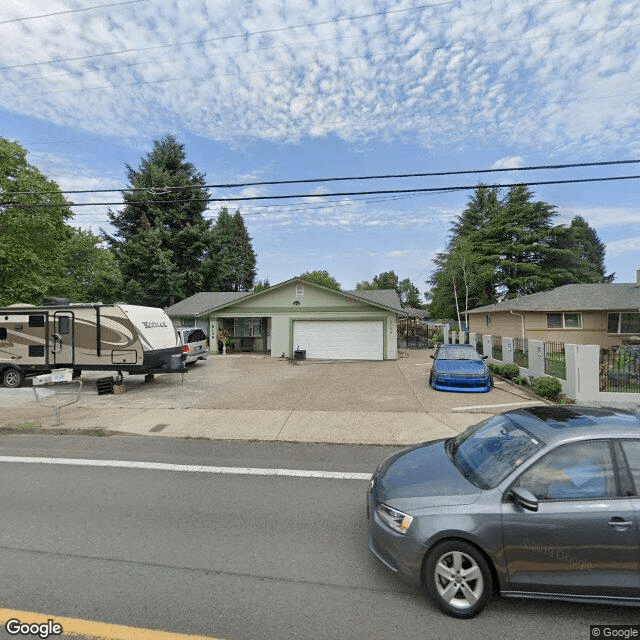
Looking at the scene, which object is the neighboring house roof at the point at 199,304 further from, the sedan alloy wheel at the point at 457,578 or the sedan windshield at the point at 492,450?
the sedan alloy wheel at the point at 457,578

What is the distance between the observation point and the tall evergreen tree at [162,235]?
33.7 metres

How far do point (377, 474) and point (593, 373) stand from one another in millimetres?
8407

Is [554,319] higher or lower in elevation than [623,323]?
higher

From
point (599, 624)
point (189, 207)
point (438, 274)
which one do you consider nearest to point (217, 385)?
point (599, 624)

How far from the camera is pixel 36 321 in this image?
12.5 meters

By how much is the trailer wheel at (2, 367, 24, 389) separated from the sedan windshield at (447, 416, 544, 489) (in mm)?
14361

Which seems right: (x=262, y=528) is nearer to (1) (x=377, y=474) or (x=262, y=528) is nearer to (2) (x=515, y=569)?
(1) (x=377, y=474)

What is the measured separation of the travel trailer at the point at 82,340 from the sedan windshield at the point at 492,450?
10.5 meters

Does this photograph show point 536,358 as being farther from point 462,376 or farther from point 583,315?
point 583,315

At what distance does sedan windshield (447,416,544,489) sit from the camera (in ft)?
10.2

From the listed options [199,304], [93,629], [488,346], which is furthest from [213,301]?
[93,629]

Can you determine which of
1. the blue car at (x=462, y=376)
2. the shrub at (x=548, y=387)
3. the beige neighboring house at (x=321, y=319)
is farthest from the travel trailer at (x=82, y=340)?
the shrub at (x=548, y=387)

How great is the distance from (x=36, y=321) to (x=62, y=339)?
3.67ft

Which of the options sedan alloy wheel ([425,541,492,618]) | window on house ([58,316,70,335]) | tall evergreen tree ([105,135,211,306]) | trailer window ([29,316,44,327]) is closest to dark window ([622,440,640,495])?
sedan alloy wheel ([425,541,492,618])
